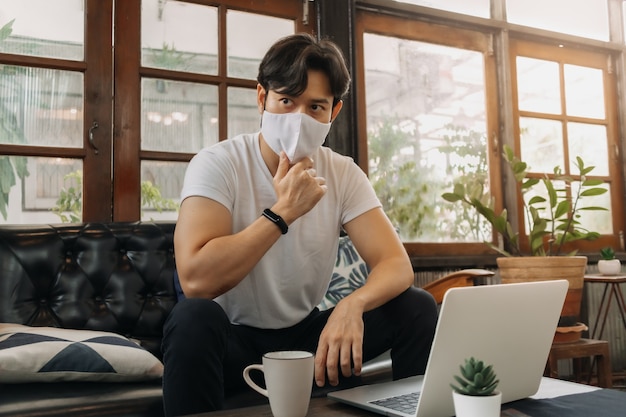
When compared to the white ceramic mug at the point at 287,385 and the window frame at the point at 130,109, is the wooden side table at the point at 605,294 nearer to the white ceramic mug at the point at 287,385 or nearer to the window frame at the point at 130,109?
the window frame at the point at 130,109

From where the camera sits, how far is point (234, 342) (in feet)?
3.98

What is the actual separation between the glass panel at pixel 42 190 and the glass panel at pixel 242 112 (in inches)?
25.0

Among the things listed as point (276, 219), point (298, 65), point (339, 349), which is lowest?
point (339, 349)

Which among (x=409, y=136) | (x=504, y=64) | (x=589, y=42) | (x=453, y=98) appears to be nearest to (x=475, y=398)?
(x=409, y=136)

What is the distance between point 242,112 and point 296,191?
1292 millimetres

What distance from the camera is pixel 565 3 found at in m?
3.41

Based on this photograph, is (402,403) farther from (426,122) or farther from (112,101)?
(426,122)

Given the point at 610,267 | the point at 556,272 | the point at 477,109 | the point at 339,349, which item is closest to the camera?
the point at 339,349

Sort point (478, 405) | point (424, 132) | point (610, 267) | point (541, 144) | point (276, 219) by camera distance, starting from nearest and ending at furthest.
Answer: point (478, 405)
point (276, 219)
point (610, 267)
point (424, 132)
point (541, 144)

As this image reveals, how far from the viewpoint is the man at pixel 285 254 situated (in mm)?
983

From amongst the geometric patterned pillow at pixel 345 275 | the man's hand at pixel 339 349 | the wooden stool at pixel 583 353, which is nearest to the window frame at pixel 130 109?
the geometric patterned pillow at pixel 345 275

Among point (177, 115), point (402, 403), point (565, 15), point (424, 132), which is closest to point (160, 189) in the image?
point (177, 115)

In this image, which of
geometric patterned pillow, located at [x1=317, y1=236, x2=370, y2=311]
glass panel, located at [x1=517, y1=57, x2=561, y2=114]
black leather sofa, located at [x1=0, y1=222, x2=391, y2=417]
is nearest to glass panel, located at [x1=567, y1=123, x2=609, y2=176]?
glass panel, located at [x1=517, y1=57, x2=561, y2=114]

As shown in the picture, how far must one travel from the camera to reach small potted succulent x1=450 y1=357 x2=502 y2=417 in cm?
60
